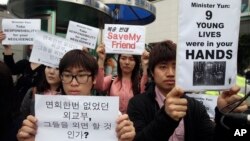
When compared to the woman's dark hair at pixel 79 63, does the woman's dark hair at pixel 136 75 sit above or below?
below

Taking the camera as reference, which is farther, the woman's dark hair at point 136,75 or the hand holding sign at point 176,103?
the woman's dark hair at point 136,75

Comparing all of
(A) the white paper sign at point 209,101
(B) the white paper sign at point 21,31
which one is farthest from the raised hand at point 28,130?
(B) the white paper sign at point 21,31

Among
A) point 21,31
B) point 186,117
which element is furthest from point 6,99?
point 21,31

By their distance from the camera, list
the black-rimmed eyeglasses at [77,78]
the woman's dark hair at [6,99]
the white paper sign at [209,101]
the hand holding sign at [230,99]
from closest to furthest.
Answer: the hand holding sign at [230,99] → the woman's dark hair at [6,99] → the black-rimmed eyeglasses at [77,78] → the white paper sign at [209,101]

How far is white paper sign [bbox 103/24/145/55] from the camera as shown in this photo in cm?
471

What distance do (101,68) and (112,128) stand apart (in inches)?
83.1

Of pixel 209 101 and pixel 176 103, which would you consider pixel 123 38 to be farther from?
pixel 176 103

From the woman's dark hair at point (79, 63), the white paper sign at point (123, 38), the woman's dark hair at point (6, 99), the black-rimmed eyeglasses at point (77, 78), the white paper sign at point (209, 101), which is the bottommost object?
the white paper sign at point (209, 101)

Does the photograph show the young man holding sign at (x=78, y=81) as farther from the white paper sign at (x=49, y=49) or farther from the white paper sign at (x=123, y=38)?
the white paper sign at (x=123, y=38)

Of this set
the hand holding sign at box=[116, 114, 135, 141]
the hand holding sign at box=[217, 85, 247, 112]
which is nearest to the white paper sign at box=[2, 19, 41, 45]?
the hand holding sign at box=[116, 114, 135, 141]

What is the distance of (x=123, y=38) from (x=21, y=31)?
1.40 meters

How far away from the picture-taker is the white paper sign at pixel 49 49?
377 centimetres

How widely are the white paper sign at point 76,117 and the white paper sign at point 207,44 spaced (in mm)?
435

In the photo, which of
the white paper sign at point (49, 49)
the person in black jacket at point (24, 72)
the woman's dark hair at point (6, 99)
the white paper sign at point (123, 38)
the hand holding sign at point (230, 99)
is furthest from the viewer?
the white paper sign at point (123, 38)
